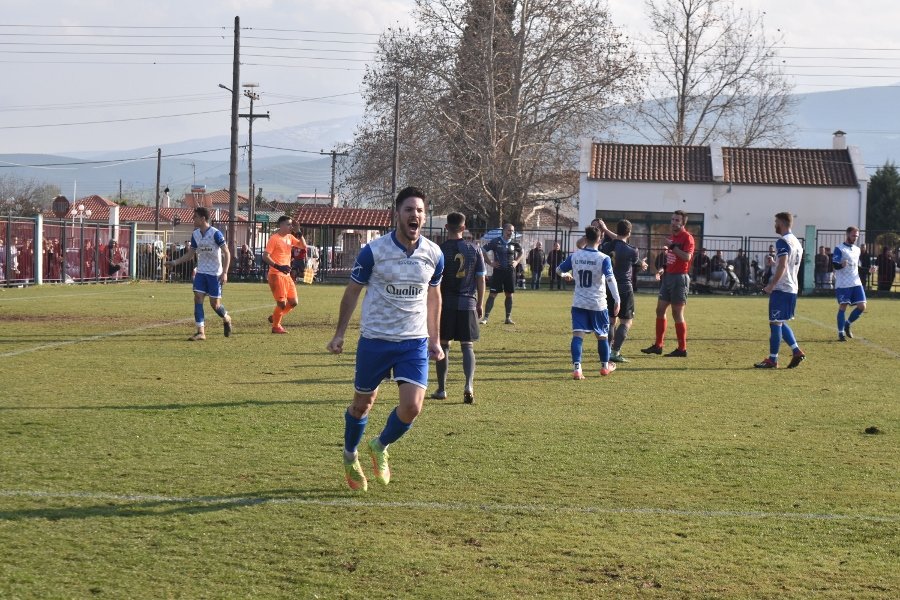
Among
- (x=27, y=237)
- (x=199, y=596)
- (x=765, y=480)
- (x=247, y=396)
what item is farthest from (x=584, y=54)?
(x=199, y=596)

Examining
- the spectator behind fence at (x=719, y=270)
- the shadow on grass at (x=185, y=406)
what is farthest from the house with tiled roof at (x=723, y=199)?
the shadow on grass at (x=185, y=406)

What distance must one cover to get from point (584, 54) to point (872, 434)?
4172cm

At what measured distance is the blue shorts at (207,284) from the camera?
1767 centimetres

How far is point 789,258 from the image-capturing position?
1508 cm

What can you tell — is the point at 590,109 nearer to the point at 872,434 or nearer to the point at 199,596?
the point at 872,434

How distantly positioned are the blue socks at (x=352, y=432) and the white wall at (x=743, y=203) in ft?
149

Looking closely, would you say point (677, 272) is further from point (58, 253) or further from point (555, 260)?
point (555, 260)

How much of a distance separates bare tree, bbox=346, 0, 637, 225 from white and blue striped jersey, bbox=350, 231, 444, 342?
138 feet

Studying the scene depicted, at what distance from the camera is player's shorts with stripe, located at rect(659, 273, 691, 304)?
16.6 metres

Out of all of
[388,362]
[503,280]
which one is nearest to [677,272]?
[503,280]

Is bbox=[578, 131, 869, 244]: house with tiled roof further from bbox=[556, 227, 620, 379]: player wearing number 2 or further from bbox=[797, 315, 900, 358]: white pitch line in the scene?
bbox=[556, 227, 620, 379]: player wearing number 2

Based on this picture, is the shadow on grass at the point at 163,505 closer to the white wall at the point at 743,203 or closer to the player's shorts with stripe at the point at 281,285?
the player's shorts with stripe at the point at 281,285

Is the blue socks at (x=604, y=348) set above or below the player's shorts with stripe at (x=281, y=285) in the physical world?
below

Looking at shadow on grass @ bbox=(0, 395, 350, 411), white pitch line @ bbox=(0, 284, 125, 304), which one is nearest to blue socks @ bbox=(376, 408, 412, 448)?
shadow on grass @ bbox=(0, 395, 350, 411)
